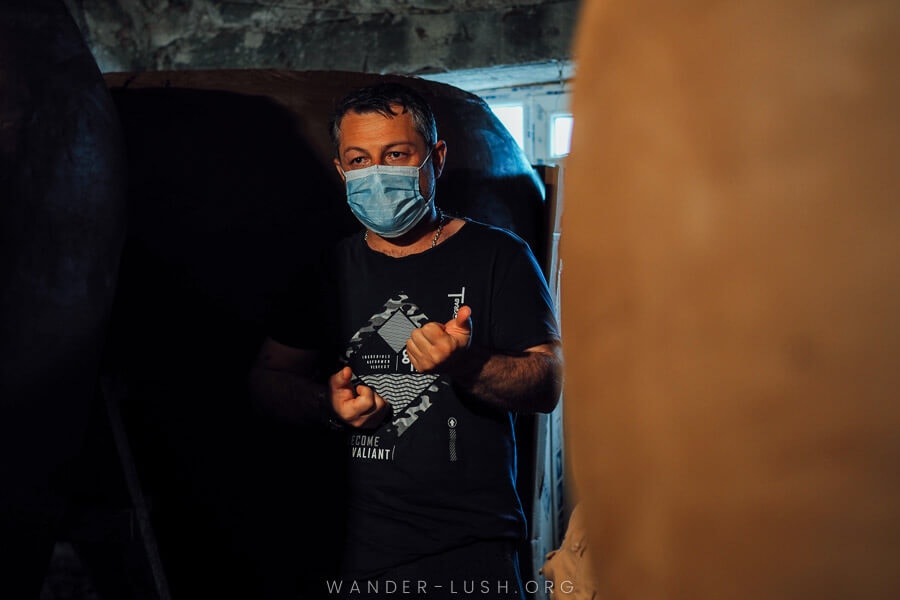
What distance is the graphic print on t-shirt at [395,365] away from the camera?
102 cm

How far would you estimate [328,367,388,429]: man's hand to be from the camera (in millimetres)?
928

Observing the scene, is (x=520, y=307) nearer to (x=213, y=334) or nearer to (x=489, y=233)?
(x=489, y=233)

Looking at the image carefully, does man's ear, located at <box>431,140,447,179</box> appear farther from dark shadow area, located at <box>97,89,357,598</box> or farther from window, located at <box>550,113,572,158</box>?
window, located at <box>550,113,572,158</box>

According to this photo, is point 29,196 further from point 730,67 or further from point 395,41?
point 395,41

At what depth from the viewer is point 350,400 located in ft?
→ 3.08

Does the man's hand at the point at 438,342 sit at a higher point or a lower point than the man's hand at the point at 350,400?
higher

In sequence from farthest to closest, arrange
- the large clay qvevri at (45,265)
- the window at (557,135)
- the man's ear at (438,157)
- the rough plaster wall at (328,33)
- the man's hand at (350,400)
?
the window at (557,135)
the rough plaster wall at (328,33)
the man's ear at (438,157)
the man's hand at (350,400)
the large clay qvevri at (45,265)

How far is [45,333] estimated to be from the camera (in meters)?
0.85

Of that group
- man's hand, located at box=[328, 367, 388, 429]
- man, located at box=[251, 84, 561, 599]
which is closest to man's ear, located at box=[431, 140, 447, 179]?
man, located at box=[251, 84, 561, 599]

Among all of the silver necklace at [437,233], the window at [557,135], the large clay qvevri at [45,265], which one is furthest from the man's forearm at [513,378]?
the window at [557,135]

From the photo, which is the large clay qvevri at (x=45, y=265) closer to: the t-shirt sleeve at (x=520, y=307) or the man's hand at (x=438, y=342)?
the man's hand at (x=438, y=342)

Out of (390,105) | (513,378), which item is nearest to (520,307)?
(513,378)

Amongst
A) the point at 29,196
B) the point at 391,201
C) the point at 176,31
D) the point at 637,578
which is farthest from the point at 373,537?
the point at 176,31

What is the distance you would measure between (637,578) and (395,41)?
3.02 m
